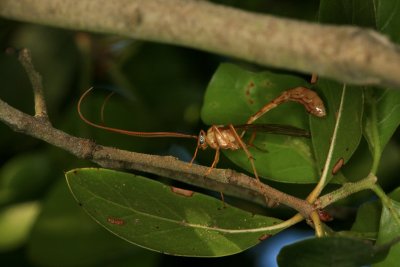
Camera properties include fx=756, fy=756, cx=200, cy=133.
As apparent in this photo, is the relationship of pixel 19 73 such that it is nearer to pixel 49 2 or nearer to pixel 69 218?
pixel 69 218

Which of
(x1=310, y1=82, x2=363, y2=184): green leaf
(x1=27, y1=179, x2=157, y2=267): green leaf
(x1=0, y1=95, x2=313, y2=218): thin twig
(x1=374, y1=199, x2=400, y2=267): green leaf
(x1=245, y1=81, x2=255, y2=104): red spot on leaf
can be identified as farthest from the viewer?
(x1=27, y1=179, x2=157, y2=267): green leaf

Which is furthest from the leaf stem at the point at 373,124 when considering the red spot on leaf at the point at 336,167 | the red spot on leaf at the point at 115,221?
the red spot on leaf at the point at 115,221

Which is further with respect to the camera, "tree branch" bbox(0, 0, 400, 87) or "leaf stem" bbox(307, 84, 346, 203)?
"leaf stem" bbox(307, 84, 346, 203)

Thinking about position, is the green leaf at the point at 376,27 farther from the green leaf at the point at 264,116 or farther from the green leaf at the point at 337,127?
the green leaf at the point at 264,116

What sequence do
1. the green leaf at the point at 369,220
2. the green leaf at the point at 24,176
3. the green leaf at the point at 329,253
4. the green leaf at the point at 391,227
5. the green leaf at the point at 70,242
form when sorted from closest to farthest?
the green leaf at the point at 329,253
the green leaf at the point at 391,227
the green leaf at the point at 369,220
the green leaf at the point at 70,242
the green leaf at the point at 24,176

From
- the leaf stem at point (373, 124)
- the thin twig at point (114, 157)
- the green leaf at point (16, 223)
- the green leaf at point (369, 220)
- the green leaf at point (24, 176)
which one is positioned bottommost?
the green leaf at point (16, 223)

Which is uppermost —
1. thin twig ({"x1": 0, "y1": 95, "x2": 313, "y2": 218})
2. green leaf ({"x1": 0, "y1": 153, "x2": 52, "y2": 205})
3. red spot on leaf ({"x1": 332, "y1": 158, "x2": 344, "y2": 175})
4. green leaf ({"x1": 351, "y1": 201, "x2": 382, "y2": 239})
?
red spot on leaf ({"x1": 332, "y1": 158, "x2": 344, "y2": 175})

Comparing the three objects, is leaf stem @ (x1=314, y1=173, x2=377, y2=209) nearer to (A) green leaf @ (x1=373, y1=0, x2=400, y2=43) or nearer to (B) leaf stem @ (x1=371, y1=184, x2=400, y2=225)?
(B) leaf stem @ (x1=371, y1=184, x2=400, y2=225)

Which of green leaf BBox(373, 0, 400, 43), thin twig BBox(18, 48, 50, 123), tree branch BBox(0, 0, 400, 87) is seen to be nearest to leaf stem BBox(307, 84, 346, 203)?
green leaf BBox(373, 0, 400, 43)

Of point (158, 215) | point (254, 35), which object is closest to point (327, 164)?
point (158, 215)
